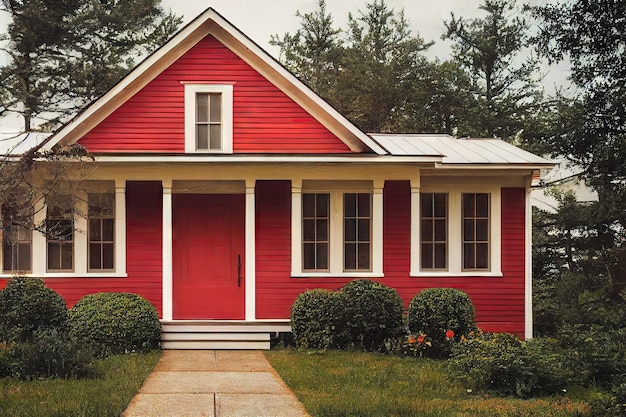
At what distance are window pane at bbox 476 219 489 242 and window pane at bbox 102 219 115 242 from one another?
733cm

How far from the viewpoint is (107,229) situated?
15.6m

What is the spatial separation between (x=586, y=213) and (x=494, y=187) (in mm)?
5762

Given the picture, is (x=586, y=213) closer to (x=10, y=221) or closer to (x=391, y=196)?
(x=391, y=196)

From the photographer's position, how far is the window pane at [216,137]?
15203mm

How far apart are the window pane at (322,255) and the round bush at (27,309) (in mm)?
4968

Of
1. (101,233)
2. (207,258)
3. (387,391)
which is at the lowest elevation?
(387,391)

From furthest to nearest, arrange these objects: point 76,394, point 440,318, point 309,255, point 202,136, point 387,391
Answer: point 309,255 → point 202,136 → point 440,318 → point 387,391 → point 76,394

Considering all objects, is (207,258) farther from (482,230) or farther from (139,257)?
(482,230)

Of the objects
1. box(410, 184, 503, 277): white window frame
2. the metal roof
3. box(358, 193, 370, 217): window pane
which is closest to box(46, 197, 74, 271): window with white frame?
box(358, 193, 370, 217): window pane

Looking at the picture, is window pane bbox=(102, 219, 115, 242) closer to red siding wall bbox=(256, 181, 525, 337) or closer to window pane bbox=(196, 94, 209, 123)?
window pane bbox=(196, 94, 209, 123)

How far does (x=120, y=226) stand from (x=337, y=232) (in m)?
4.22

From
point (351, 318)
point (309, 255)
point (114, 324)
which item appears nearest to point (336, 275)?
point (309, 255)

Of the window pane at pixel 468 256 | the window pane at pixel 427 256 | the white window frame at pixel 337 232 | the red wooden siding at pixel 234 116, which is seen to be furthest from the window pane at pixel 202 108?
the window pane at pixel 468 256

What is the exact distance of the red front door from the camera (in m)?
15.6
